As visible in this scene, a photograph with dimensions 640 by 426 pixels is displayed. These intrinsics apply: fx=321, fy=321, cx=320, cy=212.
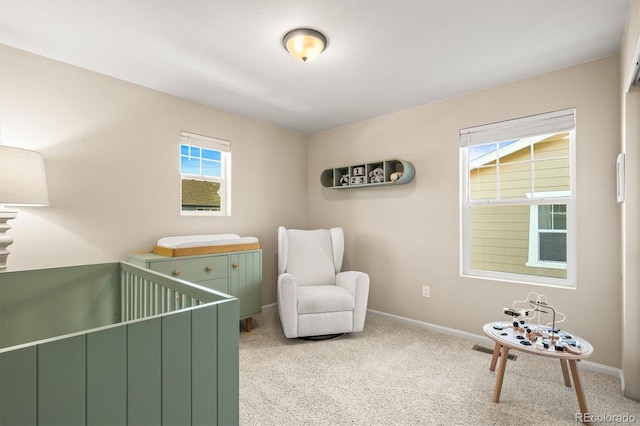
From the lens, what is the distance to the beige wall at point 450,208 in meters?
2.31

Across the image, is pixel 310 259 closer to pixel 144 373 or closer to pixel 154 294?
pixel 154 294

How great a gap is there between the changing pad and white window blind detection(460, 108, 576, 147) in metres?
2.29

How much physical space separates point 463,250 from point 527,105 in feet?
4.43

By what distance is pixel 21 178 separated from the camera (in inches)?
74.6

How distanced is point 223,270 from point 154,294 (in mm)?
1177

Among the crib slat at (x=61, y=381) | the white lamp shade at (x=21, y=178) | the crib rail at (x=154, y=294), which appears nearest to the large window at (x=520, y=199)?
the crib rail at (x=154, y=294)

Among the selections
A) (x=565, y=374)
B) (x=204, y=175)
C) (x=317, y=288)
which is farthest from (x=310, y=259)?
(x=565, y=374)

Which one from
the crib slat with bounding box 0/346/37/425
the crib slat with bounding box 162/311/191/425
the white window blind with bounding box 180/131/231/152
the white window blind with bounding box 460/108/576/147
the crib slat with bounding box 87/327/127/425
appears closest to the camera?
the crib slat with bounding box 0/346/37/425

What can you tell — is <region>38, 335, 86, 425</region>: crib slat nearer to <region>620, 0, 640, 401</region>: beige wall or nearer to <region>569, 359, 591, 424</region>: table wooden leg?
<region>569, 359, 591, 424</region>: table wooden leg

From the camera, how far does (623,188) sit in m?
2.00

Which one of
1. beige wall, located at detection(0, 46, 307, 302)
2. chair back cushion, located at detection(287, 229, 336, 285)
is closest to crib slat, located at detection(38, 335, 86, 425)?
beige wall, located at detection(0, 46, 307, 302)

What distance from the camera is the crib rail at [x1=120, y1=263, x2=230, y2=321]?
1408mm

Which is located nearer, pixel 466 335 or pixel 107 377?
pixel 107 377

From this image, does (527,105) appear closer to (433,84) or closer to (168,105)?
(433,84)
